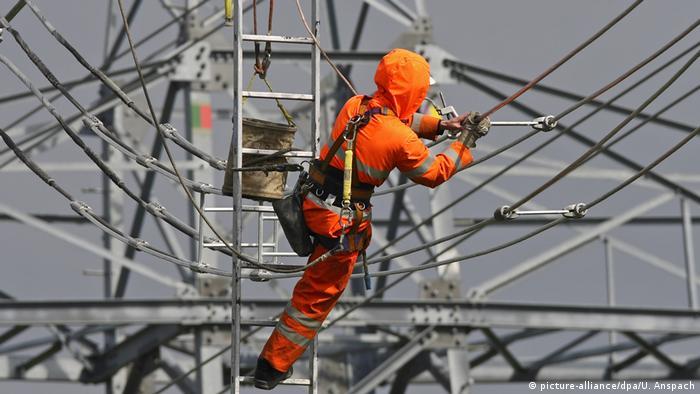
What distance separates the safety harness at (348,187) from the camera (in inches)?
619

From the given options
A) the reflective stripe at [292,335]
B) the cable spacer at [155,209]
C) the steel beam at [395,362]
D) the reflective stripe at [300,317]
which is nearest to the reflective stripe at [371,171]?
the reflective stripe at [300,317]

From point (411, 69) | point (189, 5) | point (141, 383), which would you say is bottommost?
point (141, 383)

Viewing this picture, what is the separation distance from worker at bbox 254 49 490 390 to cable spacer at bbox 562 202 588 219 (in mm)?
861

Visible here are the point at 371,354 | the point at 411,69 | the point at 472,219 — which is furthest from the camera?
the point at 472,219

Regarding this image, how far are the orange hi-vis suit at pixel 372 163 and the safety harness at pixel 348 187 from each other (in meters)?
0.03

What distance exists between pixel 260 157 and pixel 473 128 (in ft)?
4.95

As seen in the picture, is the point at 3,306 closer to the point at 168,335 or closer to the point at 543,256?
the point at 168,335

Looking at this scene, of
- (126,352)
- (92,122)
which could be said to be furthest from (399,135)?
(126,352)

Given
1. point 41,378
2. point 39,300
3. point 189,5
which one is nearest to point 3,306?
point 39,300

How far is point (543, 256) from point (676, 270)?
148 inches

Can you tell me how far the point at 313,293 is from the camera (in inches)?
635

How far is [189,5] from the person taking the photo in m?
26.8

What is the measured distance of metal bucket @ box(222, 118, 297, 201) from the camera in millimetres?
16391

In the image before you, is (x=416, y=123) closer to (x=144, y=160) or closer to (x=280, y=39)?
(x=280, y=39)
